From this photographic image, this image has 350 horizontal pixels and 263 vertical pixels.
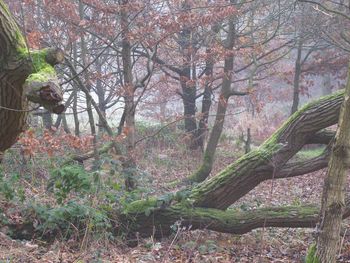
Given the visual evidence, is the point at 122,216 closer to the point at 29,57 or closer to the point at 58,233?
the point at 58,233

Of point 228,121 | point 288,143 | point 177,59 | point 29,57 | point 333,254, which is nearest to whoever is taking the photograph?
point 29,57

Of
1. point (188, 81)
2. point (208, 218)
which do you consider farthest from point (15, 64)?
point (188, 81)

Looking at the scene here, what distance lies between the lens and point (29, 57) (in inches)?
147

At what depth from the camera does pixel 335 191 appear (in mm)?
4309

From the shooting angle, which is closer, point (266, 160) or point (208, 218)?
point (208, 218)

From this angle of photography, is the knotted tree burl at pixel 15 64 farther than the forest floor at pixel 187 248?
No

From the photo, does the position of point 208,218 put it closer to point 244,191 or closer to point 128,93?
point 244,191

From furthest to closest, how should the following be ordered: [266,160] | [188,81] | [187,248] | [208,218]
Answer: [188,81] → [266,160] → [208,218] → [187,248]

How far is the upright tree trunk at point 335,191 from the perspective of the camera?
4.14 metres

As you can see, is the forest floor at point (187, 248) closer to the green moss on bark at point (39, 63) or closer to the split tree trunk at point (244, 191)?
the split tree trunk at point (244, 191)

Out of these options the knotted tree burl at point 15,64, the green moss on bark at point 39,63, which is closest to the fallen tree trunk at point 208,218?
the knotted tree burl at point 15,64

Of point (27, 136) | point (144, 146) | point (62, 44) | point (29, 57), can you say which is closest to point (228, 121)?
point (144, 146)

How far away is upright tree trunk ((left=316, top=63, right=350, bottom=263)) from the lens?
4.14m

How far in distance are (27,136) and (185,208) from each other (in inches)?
101
